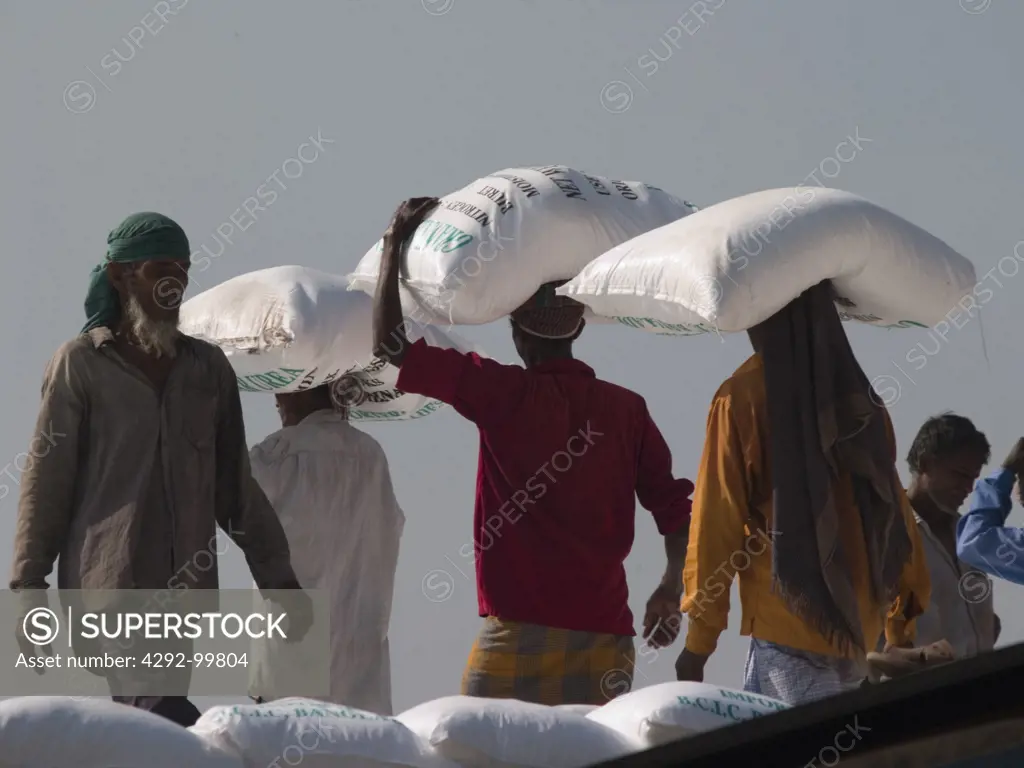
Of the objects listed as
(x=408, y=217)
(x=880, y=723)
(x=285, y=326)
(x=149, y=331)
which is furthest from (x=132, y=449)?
(x=880, y=723)

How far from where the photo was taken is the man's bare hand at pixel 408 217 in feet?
17.8

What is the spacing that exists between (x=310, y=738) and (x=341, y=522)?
9.06 ft

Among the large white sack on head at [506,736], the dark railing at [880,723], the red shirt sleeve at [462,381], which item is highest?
the red shirt sleeve at [462,381]

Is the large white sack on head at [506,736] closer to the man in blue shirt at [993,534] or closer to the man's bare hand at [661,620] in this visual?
the man's bare hand at [661,620]

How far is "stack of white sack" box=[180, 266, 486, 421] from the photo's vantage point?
628cm

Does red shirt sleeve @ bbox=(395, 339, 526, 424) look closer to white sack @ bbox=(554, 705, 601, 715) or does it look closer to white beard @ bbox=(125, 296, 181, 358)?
white beard @ bbox=(125, 296, 181, 358)

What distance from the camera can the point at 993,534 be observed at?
5410 millimetres

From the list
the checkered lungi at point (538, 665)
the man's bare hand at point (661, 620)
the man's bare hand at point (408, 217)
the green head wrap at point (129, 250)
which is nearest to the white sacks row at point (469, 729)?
the checkered lungi at point (538, 665)

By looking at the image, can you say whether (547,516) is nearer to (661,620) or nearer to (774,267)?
(661,620)

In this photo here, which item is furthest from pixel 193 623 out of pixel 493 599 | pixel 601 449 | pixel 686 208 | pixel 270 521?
pixel 686 208

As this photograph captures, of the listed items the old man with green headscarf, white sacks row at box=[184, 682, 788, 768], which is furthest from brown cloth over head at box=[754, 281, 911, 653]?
the old man with green headscarf

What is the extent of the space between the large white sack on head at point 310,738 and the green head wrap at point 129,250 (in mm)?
1223

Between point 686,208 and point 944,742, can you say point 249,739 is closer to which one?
point 944,742

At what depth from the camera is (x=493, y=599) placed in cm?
505
